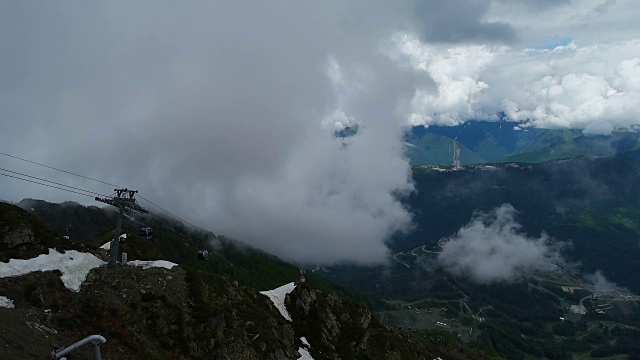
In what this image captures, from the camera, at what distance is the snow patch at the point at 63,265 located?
257ft

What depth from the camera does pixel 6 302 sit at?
67438mm

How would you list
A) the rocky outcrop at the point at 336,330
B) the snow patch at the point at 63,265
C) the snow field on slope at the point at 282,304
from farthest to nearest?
the rocky outcrop at the point at 336,330, the snow field on slope at the point at 282,304, the snow patch at the point at 63,265

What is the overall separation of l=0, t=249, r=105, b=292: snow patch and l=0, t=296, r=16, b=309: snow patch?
7.80 meters

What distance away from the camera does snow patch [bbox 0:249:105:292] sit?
78375mm

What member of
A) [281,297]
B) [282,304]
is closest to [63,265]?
[282,304]

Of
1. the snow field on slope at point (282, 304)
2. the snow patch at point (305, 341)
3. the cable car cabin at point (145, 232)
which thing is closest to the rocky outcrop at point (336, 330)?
the snow patch at point (305, 341)

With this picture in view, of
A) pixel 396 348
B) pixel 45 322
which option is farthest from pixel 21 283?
pixel 396 348

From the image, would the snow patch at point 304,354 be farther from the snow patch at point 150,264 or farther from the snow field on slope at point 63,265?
the snow field on slope at point 63,265

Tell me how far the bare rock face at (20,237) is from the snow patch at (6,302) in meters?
19.8

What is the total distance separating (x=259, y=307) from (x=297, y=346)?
1274 centimetres

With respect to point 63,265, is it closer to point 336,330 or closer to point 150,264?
point 150,264

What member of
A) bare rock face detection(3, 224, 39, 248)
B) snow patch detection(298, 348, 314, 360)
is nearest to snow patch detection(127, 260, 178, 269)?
bare rock face detection(3, 224, 39, 248)

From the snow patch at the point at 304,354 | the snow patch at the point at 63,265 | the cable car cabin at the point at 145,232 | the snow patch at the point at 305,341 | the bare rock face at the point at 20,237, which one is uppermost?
the cable car cabin at the point at 145,232

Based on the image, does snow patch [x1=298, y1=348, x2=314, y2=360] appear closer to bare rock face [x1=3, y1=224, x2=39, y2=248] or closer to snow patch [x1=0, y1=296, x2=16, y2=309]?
snow patch [x1=0, y1=296, x2=16, y2=309]
